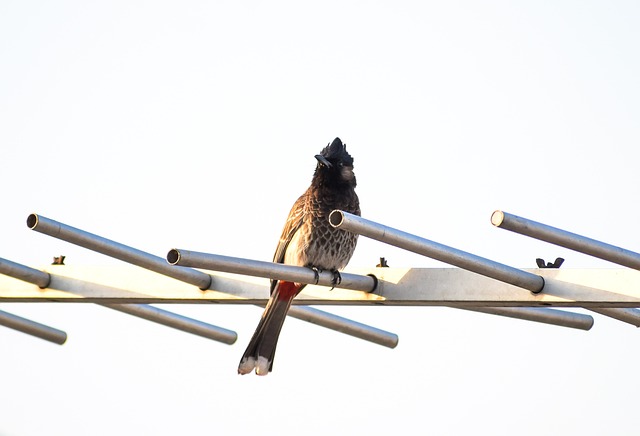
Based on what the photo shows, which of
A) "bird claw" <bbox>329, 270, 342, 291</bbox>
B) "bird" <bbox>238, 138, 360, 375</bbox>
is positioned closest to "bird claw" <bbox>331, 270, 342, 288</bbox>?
Result: "bird claw" <bbox>329, 270, 342, 291</bbox>

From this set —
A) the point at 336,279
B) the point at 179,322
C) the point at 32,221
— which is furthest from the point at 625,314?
the point at 32,221

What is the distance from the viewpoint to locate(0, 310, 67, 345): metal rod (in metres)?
6.46

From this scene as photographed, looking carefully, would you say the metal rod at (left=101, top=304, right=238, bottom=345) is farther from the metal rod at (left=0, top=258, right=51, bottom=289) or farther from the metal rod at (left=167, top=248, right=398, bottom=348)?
the metal rod at (left=167, top=248, right=398, bottom=348)

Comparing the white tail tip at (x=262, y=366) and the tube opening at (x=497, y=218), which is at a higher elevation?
the tube opening at (x=497, y=218)

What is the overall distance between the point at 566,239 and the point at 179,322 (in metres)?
2.78

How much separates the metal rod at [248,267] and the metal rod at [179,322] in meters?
1.54

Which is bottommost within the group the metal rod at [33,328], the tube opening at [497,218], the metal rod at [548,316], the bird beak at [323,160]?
the metal rod at [33,328]

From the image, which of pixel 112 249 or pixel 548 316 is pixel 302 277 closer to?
pixel 112 249

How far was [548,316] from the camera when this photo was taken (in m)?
5.44

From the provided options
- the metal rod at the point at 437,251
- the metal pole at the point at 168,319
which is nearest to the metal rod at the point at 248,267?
the metal rod at the point at 437,251

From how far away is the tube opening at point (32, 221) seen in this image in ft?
15.6

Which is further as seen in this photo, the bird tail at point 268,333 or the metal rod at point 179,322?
the metal rod at point 179,322

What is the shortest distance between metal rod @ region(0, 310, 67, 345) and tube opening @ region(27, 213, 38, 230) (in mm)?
1793

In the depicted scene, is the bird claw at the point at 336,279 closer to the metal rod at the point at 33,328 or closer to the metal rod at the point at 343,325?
the metal rod at the point at 343,325
